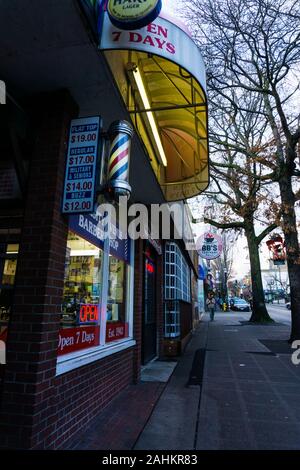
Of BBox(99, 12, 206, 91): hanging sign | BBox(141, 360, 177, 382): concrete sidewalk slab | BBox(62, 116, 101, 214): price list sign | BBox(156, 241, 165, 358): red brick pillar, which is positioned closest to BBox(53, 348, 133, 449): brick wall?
BBox(141, 360, 177, 382): concrete sidewalk slab

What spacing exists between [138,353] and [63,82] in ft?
15.7

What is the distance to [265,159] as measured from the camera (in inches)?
452

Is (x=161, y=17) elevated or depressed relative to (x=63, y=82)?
elevated

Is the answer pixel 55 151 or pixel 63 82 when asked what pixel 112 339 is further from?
pixel 63 82

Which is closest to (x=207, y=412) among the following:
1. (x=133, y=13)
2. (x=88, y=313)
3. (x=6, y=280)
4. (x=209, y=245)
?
(x=88, y=313)

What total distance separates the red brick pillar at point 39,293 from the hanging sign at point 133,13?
3.22 feet

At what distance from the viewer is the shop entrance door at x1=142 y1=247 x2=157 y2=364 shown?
728cm

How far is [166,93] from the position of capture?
5172 mm

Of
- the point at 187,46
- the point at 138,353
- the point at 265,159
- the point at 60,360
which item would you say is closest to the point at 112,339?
the point at 138,353

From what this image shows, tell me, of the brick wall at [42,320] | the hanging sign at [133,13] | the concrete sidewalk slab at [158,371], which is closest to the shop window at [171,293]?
the concrete sidewalk slab at [158,371]

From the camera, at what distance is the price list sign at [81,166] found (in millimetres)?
3301

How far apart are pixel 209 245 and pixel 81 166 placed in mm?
10836

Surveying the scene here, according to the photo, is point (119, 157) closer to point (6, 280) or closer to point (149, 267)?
point (6, 280)

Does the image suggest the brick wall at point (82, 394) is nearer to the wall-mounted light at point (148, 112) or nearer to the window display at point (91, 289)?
the window display at point (91, 289)
